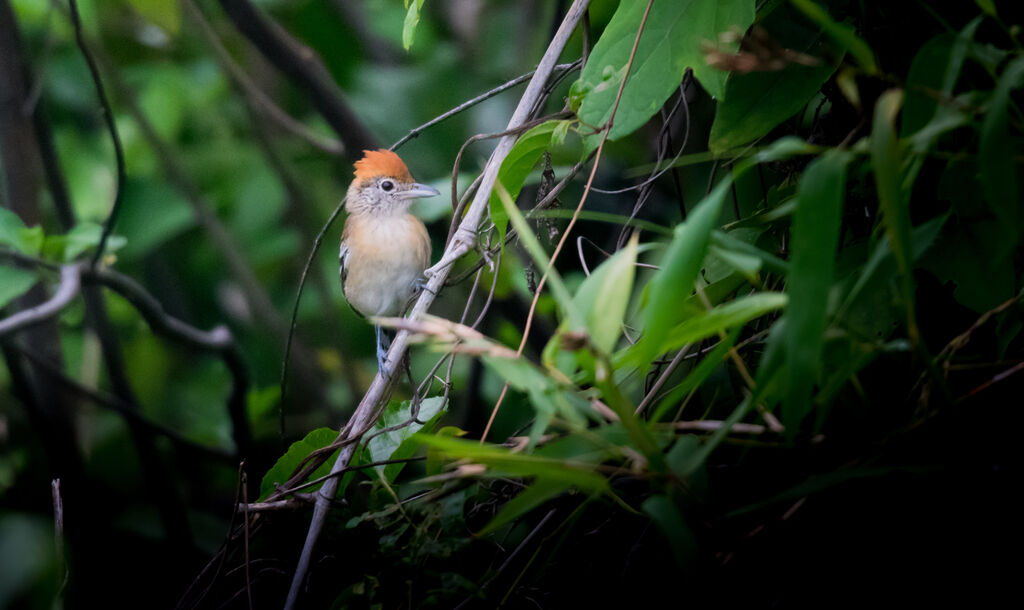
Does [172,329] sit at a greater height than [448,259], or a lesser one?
lesser

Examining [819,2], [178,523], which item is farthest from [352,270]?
[819,2]

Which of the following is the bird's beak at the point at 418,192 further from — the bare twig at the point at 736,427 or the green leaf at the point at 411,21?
the bare twig at the point at 736,427

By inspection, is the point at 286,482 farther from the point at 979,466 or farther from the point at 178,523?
the point at 178,523

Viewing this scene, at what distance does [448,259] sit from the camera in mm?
1679

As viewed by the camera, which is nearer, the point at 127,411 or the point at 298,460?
the point at 298,460

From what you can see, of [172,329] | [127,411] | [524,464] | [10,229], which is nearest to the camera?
[524,464]

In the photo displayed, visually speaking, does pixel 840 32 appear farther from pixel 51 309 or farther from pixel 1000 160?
pixel 51 309

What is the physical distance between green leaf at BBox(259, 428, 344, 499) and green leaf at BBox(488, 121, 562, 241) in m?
0.63

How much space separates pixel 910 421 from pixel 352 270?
2.36 meters

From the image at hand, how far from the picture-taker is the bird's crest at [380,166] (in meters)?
2.86

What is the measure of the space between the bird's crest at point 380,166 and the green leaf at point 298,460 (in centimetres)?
140

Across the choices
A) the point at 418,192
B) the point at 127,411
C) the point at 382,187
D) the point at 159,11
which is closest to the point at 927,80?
the point at 418,192

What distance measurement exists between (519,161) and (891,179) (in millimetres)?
813

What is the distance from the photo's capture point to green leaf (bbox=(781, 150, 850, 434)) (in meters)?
0.86
